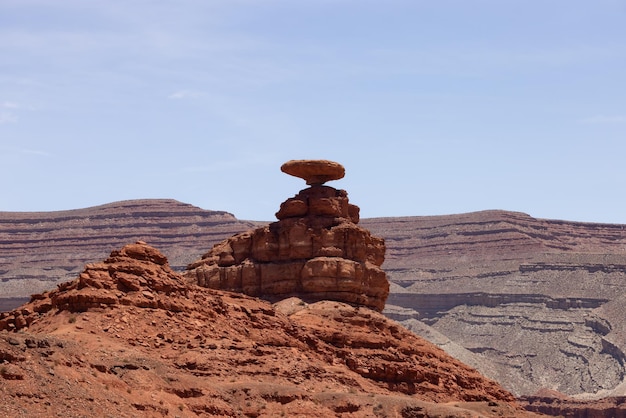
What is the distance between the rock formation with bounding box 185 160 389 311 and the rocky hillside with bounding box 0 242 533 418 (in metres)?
2.37

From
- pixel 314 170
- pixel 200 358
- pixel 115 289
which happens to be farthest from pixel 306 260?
pixel 200 358

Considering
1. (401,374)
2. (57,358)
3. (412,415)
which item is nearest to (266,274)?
(401,374)

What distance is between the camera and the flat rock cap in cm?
8544

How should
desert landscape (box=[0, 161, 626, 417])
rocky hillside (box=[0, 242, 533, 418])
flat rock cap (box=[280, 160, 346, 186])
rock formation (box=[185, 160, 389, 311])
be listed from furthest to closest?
flat rock cap (box=[280, 160, 346, 186]) < rock formation (box=[185, 160, 389, 311]) < desert landscape (box=[0, 161, 626, 417]) < rocky hillside (box=[0, 242, 533, 418])

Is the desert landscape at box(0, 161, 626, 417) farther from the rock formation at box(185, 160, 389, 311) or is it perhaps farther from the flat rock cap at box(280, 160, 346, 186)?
the flat rock cap at box(280, 160, 346, 186)

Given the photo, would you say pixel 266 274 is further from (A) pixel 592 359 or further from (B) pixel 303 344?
(A) pixel 592 359

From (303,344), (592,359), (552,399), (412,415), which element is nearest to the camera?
(412,415)

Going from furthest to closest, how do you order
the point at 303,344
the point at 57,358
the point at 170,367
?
the point at 303,344
the point at 170,367
the point at 57,358

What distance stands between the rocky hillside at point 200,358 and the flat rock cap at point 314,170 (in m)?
8.08

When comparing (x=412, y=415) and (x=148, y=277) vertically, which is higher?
(x=148, y=277)

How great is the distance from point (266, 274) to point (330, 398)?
679 inches

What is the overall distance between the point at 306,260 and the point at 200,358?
1810cm

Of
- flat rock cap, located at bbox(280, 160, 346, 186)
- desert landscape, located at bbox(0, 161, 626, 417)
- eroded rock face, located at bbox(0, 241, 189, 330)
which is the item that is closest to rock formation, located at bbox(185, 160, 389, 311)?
desert landscape, located at bbox(0, 161, 626, 417)

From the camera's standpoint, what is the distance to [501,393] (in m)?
81.1
